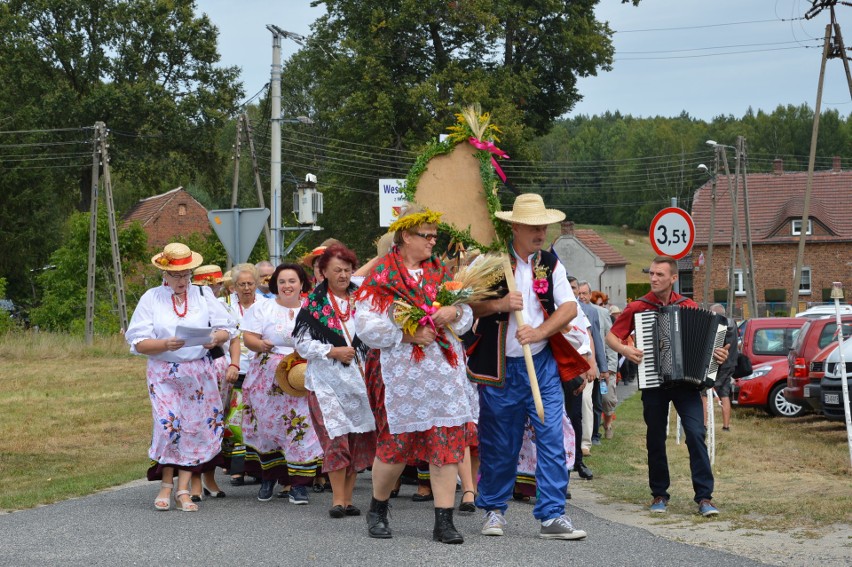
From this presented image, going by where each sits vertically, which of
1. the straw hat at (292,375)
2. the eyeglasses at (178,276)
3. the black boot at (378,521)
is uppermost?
the eyeglasses at (178,276)

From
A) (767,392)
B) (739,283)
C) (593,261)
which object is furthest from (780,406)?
(593,261)

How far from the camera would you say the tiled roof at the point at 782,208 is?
7381cm

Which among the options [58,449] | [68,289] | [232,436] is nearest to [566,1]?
[68,289]

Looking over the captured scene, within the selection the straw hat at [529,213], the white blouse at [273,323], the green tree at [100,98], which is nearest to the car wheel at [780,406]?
the white blouse at [273,323]

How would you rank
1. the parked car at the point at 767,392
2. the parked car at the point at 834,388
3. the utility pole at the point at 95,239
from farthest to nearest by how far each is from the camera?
1. the utility pole at the point at 95,239
2. the parked car at the point at 767,392
3. the parked car at the point at 834,388

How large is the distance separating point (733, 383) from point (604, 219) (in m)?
106

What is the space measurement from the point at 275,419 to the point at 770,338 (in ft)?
46.4

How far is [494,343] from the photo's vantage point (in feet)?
26.5

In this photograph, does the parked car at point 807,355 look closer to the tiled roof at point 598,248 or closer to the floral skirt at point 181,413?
the floral skirt at point 181,413

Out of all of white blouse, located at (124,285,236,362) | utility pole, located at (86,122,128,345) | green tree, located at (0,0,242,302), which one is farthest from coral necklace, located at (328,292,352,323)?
green tree, located at (0,0,242,302)

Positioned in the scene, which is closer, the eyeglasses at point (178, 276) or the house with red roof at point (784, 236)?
the eyeglasses at point (178, 276)

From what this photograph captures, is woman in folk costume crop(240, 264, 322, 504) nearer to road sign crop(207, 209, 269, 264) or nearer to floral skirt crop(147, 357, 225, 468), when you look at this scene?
floral skirt crop(147, 357, 225, 468)

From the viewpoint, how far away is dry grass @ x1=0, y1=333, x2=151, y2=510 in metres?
12.3

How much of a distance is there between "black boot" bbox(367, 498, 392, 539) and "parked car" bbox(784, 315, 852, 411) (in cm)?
1111
